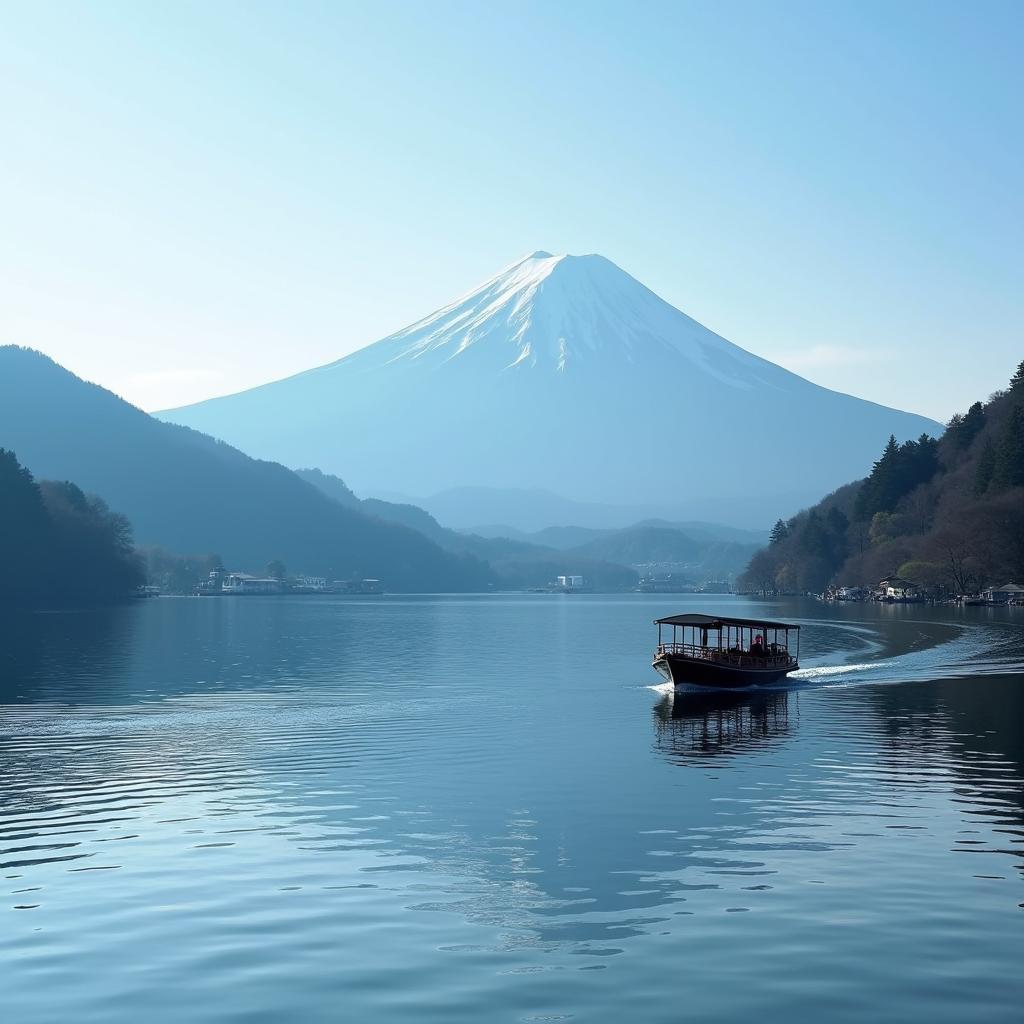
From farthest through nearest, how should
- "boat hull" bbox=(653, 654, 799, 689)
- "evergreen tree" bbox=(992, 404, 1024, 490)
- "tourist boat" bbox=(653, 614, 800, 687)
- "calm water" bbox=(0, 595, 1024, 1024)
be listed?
"evergreen tree" bbox=(992, 404, 1024, 490) → "tourist boat" bbox=(653, 614, 800, 687) → "boat hull" bbox=(653, 654, 799, 689) → "calm water" bbox=(0, 595, 1024, 1024)

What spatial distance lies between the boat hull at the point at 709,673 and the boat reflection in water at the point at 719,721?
0.71 metres

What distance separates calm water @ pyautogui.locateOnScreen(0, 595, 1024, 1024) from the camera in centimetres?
1795

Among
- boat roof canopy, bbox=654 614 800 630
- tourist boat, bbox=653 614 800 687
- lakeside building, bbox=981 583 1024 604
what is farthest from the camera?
lakeside building, bbox=981 583 1024 604

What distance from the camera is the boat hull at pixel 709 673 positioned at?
209 feet

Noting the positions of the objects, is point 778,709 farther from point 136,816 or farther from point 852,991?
point 852,991

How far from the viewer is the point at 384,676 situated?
72.4 meters

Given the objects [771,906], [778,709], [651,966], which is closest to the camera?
[651,966]

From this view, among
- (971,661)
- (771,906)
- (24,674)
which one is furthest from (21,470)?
(771,906)

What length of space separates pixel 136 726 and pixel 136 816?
18.5 meters

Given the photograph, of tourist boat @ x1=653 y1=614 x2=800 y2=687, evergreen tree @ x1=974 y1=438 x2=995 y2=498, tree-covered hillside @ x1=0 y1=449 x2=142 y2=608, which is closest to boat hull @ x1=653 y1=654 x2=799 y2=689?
tourist boat @ x1=653 y1=614 x2=800 y2=687

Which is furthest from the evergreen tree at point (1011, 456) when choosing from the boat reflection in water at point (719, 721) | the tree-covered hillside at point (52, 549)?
the tree-covered hillside at point (52, 549)

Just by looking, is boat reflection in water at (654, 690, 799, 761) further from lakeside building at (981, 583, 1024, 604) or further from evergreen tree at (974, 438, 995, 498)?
evergreen tree at (974, 438, 995, 498)

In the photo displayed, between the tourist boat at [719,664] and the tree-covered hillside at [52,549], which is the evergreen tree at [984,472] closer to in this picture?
the tourist boat at [719,664]

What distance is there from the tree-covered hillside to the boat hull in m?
116
